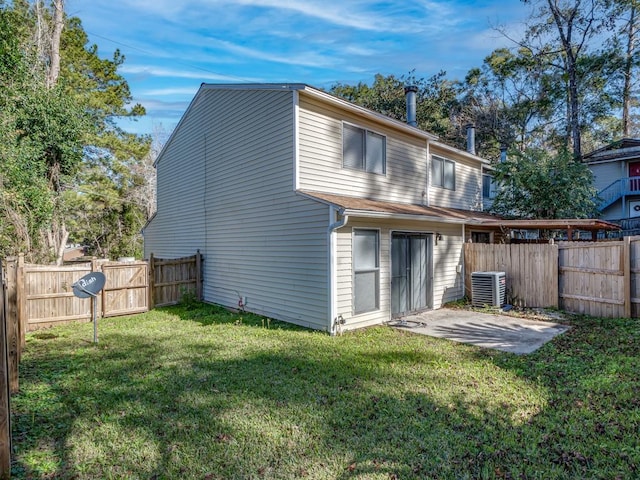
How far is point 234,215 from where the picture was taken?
395 inches

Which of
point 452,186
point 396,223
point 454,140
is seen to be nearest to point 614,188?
point 454,140

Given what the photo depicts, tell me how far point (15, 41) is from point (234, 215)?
10838mm

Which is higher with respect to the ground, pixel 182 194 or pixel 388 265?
pixel 182 194

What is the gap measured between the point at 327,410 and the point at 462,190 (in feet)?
37.8

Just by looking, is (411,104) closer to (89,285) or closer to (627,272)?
(627,272)

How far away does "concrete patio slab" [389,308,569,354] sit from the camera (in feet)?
22.0

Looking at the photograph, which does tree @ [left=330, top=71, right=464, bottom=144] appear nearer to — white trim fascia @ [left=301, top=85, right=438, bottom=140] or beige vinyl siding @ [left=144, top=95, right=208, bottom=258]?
white trim fascia @ [left=301, top=85, right=438, bottom=140]

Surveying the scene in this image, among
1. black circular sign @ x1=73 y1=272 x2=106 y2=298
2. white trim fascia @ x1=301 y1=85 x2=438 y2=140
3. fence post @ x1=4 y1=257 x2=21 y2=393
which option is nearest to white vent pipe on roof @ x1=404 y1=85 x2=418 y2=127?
white trim fascia @ x1=301 y1=85 x2=438 y2=140

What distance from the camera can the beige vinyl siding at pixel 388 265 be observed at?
24.7ft

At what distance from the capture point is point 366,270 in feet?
26.4

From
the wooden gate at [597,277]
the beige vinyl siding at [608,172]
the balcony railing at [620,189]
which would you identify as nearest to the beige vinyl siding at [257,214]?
the wooden gate at [597,277]

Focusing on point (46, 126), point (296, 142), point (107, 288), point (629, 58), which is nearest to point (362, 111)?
point (296, 142)

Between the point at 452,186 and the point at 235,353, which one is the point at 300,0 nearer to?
the point at 452,186

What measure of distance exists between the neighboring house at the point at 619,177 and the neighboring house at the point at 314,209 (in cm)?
1525
